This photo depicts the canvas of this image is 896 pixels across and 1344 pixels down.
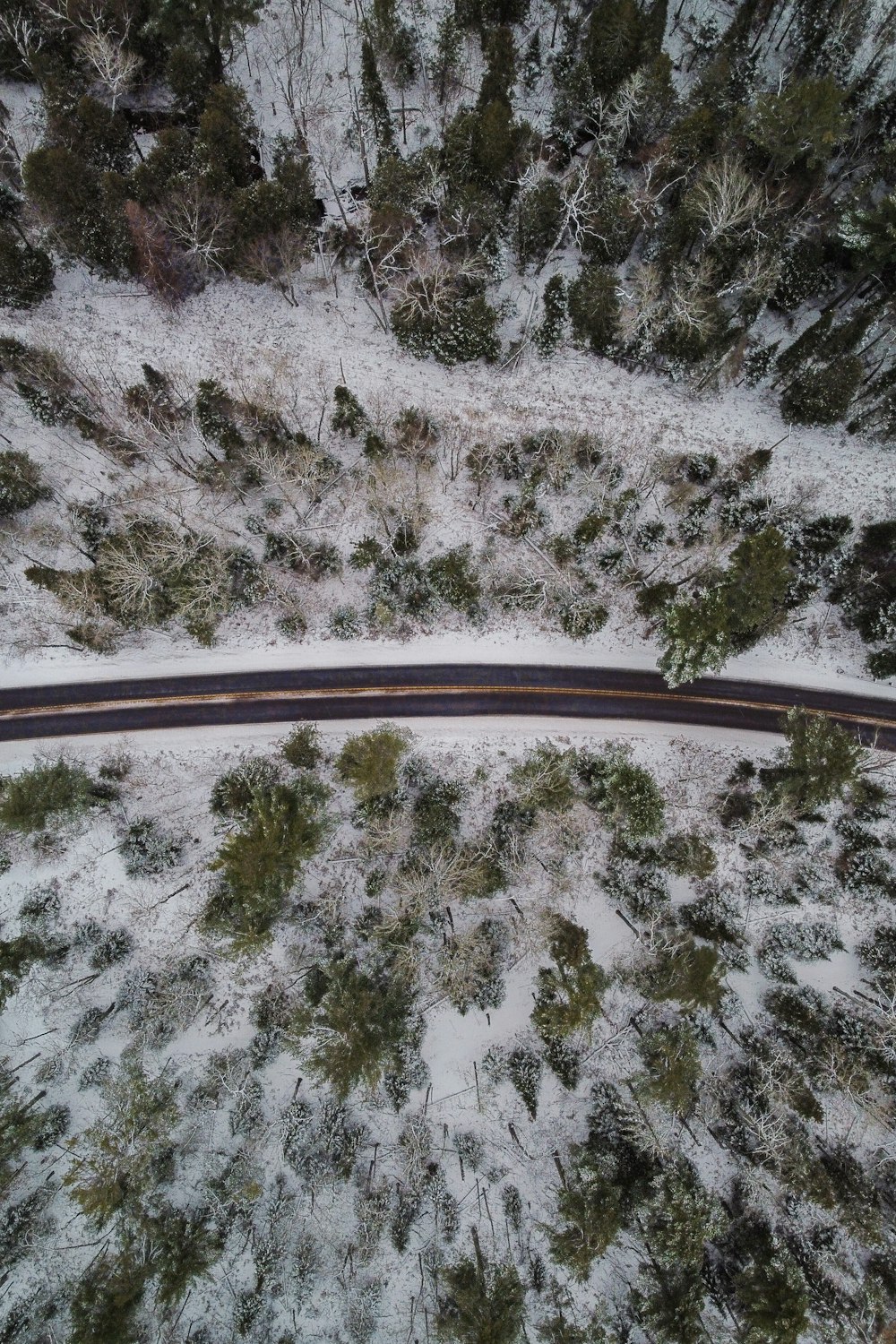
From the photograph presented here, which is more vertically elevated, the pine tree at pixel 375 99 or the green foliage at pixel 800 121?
the green foliage at pixel 800 121

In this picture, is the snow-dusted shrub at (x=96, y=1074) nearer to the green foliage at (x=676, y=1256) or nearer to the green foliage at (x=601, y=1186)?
the green foliage at (x=601, y=1186)

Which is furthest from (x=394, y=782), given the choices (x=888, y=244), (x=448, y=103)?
(x=448, y=103)

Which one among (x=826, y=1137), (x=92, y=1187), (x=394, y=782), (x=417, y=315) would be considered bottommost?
(x=92, y=1187)

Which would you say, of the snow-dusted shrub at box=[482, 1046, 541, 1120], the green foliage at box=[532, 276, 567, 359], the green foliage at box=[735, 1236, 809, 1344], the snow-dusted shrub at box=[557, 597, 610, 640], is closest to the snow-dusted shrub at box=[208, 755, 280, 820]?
the snow-dusted shrub at box=[557, 597, 610, 640]

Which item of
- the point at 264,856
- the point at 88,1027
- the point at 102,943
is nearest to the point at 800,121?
the point at 264,856

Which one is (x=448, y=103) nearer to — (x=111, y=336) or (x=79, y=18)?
(x=79, y=18)

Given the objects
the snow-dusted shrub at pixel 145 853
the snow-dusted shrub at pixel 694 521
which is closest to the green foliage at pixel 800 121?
the snow-dusted shrub at pixel 694 521
